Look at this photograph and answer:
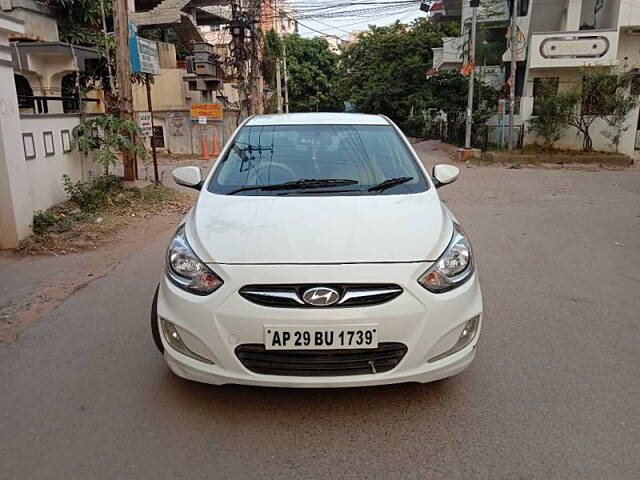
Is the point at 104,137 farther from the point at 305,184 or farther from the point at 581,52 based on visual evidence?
the point at 581,52

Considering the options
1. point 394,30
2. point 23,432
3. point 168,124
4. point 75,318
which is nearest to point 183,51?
point 168,124

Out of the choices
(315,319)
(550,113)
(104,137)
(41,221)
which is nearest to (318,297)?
(315,319)

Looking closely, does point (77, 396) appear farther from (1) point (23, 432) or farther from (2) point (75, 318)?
(2) point (75, 318)

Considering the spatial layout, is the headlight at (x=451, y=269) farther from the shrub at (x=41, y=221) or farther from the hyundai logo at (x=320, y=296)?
the shrub at (x=41, y=221)

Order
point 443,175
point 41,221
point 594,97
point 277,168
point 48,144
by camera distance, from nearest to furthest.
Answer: point 277,168
point 443,175
point 41,221
point 48,144
point 594,97

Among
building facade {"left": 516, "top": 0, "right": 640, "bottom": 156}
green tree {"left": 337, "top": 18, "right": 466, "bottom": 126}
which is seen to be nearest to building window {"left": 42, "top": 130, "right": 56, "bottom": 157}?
building facade {"left": 516, "top": 0, "right": 640, "bottom": 156}

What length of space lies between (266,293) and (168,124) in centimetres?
2012

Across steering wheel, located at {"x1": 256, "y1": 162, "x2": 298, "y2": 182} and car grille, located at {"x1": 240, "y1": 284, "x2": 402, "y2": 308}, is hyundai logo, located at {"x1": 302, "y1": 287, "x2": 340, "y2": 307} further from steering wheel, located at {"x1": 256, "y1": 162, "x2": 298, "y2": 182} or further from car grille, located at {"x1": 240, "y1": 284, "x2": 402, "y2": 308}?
steering wheel, located at {"x1": 256, "y1": 162, "x2": 298, "y2": 182}

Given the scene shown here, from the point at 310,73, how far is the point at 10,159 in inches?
1608

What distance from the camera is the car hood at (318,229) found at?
2.85 metres

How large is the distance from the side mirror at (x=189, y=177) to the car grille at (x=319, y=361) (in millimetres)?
1791

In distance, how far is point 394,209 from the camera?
3.39m

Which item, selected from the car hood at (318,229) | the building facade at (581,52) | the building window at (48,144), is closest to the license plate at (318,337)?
the car hood at (318,229)

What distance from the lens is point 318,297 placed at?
2.70m
